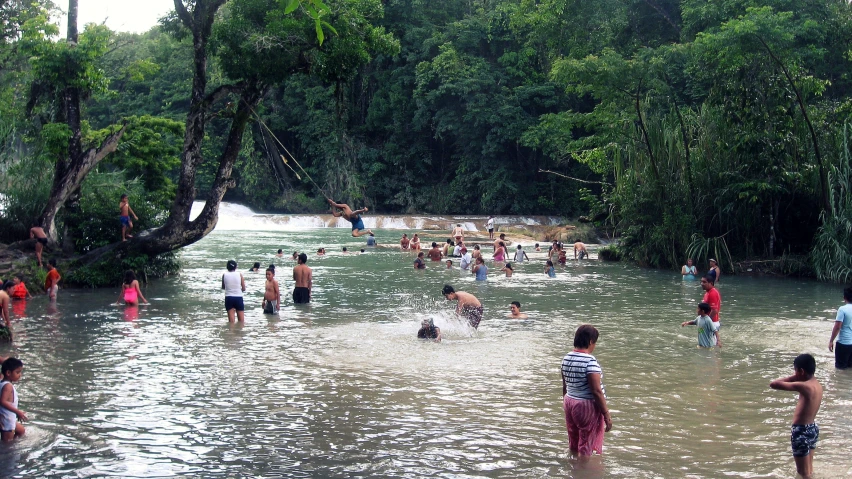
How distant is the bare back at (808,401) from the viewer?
6.81 metres

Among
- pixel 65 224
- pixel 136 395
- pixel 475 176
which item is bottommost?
pixel 136 395

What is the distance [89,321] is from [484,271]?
1160 cm

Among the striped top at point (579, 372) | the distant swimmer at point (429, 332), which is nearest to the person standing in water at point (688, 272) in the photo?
the distant swimmer at point (429, 332)

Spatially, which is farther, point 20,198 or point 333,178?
point 333,178

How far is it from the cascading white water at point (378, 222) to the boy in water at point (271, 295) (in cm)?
3394

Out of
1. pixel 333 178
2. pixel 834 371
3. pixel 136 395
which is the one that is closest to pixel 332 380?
pixel 136 395

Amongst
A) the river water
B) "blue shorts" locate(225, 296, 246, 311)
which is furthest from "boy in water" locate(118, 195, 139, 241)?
"blue shorts" locate(225, 296, 246, 311)

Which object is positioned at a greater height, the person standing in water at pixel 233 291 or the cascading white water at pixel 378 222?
the cascading white water at pixel 378 222

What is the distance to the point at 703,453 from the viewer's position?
25.9 ft

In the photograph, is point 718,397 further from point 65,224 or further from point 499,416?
point 65,224

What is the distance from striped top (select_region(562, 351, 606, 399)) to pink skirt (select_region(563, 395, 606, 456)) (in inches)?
2.8

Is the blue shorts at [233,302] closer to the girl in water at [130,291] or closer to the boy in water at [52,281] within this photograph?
the girl in water at [130,291]

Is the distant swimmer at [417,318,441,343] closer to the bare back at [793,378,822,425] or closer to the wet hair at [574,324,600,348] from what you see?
the wet hair at [574,324,600,348]

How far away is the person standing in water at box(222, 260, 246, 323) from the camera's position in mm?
15359
